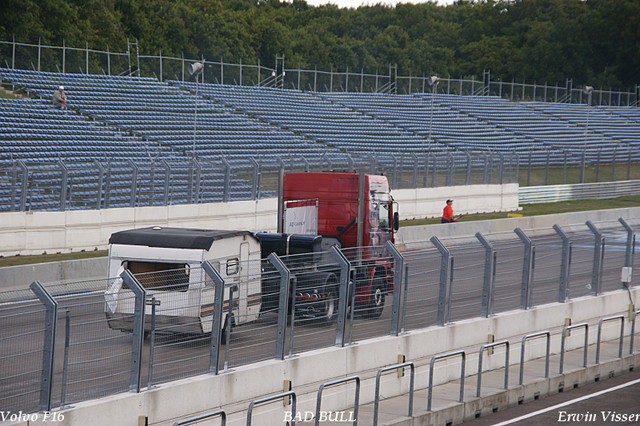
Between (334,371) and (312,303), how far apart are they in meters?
0.94

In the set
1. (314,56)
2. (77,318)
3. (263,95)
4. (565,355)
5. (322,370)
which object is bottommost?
(565,355)

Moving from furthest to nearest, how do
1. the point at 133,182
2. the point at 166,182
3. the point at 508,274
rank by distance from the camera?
the point at 166,182 < the point at 133,182 < the point at 508,274

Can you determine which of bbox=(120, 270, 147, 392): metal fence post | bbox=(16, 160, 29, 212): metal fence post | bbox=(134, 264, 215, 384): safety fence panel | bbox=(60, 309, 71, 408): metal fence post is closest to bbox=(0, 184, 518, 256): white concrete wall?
bbox=(16, 160, 29, 212): metal fence post

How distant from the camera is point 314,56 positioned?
9262cm

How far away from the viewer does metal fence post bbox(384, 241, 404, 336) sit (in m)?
10.4

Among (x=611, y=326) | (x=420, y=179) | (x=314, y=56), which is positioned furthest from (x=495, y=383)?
(x=314, y=56)

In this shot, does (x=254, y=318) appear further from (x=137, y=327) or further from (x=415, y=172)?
(x=415, y=172)

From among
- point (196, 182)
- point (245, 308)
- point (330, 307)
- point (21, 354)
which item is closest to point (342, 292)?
point (330, 307)

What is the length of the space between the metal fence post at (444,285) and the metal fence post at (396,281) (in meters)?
0.86

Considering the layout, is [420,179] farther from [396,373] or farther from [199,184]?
[396,373]

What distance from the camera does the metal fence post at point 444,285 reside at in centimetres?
1109

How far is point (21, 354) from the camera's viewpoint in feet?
21.5

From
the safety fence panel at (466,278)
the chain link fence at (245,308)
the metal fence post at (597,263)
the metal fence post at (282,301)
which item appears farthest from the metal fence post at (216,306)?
the metal fence post at (597,263)

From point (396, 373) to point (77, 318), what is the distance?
4931mm
